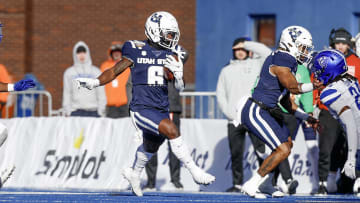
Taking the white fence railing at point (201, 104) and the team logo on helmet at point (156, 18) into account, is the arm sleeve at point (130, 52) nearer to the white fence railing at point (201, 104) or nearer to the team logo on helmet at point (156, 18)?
the team logo on helmet at point (156, 18)

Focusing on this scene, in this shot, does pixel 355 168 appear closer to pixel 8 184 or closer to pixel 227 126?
pixel 227 126

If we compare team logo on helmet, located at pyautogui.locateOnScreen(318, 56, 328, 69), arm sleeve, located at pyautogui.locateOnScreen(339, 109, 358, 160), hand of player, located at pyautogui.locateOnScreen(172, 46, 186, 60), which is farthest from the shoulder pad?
hand of player, located at pyautogui.locateOnScreen(172, 46, 186, 60)

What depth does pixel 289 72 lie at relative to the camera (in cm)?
1176

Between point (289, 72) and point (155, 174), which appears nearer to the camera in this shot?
point (289, 72)

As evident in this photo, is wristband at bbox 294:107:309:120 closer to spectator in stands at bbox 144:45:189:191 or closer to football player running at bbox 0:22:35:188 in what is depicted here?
spectator in stands at bbox 144:45:189:191

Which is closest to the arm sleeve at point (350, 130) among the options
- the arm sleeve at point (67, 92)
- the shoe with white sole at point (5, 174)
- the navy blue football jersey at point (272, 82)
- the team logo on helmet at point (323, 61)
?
the team logo on helmet at point (323, 61)

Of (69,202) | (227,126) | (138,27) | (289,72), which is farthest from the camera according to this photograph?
(138,27)

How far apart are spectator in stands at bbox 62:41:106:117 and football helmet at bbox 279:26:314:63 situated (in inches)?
175

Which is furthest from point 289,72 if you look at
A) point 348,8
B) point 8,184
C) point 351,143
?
point 348,8

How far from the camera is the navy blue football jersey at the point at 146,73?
12.0 metres

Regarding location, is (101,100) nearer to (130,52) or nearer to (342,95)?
(130,52)

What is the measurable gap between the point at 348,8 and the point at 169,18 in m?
8.38

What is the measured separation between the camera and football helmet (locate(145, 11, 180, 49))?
1203 cm

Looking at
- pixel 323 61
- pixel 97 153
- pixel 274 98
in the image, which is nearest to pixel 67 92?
pixel 97 153
